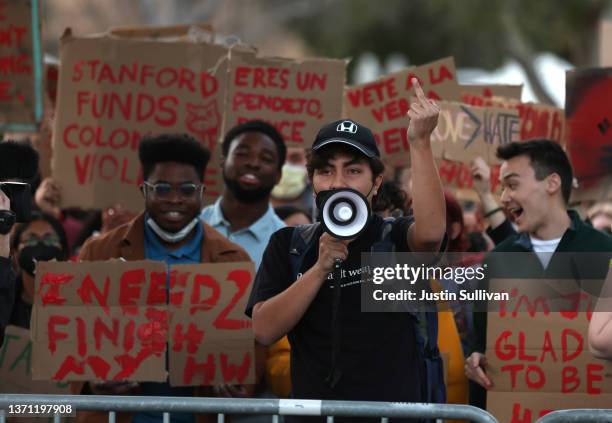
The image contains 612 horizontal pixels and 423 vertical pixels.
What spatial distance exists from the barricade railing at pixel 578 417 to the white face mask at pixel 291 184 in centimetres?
501

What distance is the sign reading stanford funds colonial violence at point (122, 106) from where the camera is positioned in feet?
24.1

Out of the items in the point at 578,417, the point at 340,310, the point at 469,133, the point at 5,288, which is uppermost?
the point at 469,133

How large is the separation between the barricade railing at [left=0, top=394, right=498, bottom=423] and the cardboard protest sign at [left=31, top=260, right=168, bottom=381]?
3.46 ft

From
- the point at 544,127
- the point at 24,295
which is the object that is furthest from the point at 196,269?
the point at 544,127

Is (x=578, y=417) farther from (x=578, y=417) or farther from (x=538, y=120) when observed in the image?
(x=538, y=120)

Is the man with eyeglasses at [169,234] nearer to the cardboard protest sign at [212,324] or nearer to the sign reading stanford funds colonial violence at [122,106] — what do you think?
the cardboard protest sign at [212,324]

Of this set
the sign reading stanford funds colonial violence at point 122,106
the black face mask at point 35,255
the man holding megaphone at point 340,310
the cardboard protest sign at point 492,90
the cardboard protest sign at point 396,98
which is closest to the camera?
the man holding megaphone at point 340,310

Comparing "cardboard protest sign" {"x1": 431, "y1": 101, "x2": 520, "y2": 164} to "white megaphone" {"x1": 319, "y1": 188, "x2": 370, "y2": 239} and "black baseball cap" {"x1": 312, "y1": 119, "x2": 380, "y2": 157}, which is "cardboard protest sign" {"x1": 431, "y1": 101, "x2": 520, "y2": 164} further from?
"white megaphone" {"x1": 319, "y1": 188, "x2": 370, "y2": 239}

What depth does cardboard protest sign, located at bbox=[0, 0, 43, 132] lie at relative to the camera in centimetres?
755

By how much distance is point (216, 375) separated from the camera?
5.75m

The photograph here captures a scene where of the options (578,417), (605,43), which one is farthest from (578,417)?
(605,43)

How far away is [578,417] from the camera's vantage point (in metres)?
4.56

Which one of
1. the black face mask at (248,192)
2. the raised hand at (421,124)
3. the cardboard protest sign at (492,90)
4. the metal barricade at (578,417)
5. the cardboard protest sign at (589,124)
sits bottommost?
the metal barricade at (578,417)
